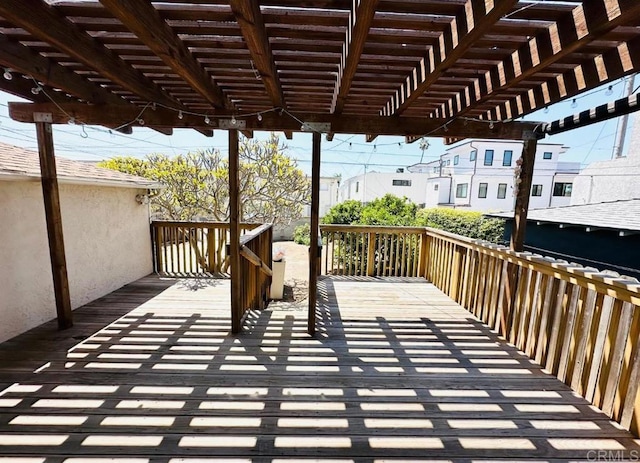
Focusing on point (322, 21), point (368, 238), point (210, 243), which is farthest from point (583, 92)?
point (210, 243)

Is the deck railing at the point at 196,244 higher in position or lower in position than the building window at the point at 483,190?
lower

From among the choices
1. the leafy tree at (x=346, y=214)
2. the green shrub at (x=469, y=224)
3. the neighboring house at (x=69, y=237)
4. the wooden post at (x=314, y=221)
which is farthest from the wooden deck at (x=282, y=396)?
the green shrub at (x=469, y=224)

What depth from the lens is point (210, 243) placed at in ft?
16.6

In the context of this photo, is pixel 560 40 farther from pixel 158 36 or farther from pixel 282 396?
pixel 282 396

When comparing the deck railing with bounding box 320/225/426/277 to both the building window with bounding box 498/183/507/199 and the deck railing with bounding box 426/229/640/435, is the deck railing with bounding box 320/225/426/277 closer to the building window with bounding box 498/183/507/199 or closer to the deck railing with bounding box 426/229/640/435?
the deck railing with bounding box 426/229/640/435

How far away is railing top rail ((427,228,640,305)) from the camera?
186cm

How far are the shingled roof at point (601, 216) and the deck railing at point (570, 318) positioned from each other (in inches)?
133

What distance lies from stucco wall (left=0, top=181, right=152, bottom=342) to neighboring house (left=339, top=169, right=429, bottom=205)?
61.3ft

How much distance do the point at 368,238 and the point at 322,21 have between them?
3.74 metres

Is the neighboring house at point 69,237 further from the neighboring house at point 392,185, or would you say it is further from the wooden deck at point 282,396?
the neighboring house at point 392,185

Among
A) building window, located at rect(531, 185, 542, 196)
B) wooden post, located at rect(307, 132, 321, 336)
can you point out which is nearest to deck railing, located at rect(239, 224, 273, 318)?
wooden post, located at rect(307, 132, 321, 336)

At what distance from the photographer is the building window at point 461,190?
2019 centimetres

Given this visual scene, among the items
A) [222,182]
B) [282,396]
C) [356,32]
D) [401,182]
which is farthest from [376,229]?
[401,182]

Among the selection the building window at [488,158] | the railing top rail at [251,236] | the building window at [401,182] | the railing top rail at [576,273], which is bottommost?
the railing top rail at [576,273]
